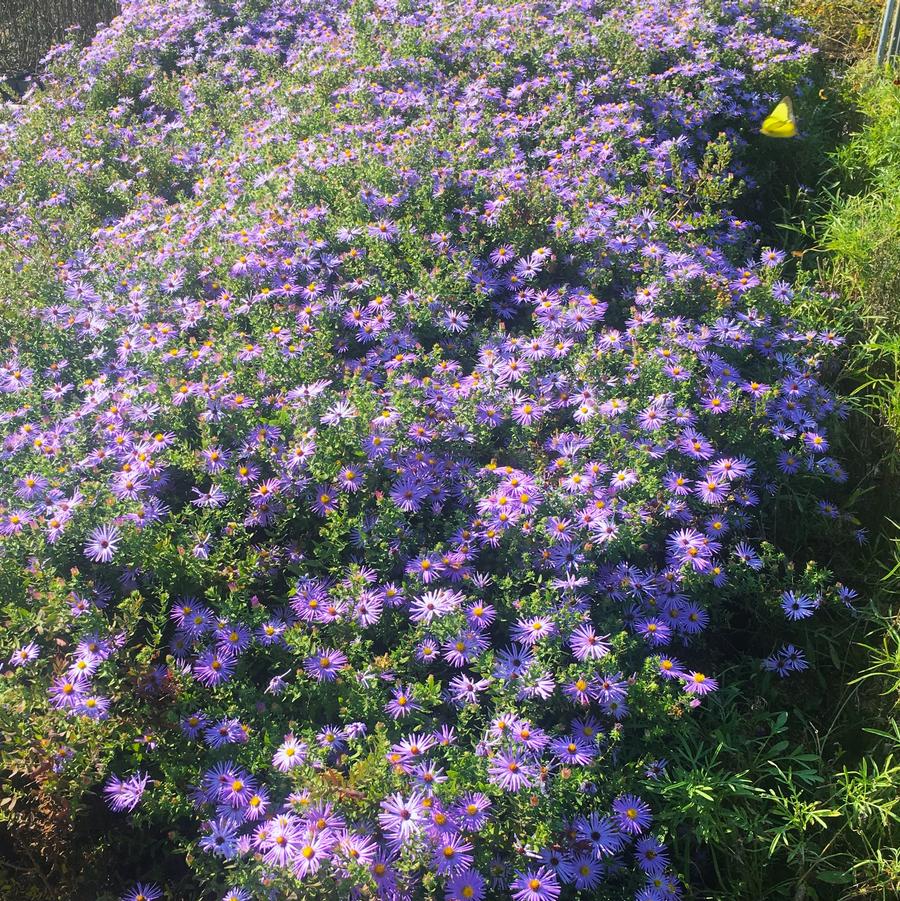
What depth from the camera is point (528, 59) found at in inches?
173

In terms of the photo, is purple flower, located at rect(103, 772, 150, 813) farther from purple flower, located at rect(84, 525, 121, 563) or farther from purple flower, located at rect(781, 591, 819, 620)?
purple flower, located at rect(781, 591, 819, 620)

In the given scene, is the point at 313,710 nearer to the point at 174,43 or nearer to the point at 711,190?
the point at 711,190

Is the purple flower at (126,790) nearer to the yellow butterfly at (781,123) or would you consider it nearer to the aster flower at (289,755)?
the aster flower at (289,755)

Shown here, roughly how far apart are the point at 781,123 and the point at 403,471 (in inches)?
113

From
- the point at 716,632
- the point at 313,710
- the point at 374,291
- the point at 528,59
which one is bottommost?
the point at 716,632

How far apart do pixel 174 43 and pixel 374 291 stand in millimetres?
3578

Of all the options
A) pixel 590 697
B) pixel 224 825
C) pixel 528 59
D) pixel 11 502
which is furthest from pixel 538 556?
pixel 528 59

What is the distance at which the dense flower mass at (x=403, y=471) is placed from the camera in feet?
6.31

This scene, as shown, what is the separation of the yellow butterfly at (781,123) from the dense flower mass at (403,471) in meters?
0.20

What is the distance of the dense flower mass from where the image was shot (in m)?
1.92

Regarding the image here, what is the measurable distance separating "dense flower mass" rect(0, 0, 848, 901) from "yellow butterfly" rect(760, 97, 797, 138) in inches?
7.7

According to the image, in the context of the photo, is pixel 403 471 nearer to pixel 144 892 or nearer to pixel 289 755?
pixel 289 755

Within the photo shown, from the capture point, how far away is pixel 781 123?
12.8 feet

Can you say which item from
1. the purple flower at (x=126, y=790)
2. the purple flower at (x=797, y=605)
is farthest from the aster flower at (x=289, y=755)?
the purple flower at (x=797, y=605)
